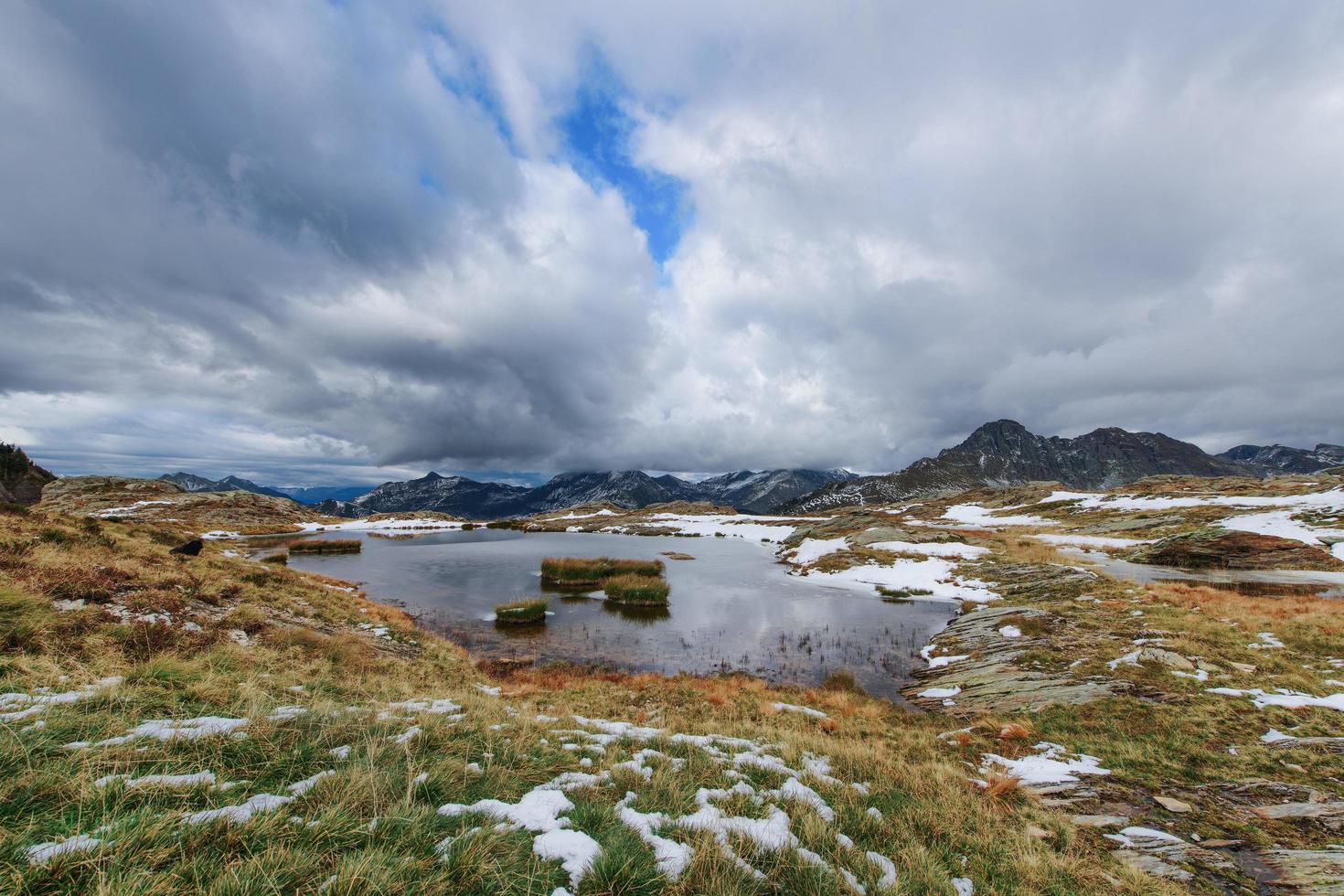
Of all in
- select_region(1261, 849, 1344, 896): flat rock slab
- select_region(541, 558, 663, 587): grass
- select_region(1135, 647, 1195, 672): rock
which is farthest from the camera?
select_region(541, 558, 663, 587): grass

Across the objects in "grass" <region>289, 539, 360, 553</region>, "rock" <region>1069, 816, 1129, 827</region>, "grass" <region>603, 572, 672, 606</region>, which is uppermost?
"rock" <region>1069, 816, 1129, 827</region>

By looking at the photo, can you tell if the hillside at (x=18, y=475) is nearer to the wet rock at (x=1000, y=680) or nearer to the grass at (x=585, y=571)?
the grass at (x=585, y=571)

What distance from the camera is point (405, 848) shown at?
170 inches

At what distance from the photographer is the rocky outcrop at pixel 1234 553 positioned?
39.4m

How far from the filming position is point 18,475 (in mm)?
55031

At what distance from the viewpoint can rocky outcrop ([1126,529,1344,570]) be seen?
129 feet

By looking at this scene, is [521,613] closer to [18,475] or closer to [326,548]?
[326,548]

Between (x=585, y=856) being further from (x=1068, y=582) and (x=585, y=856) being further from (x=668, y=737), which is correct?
(x=1068, y=582)

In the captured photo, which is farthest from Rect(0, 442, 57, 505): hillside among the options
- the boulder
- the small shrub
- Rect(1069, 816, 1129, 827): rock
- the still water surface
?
Rect(1069, 816, 1129, 827): rock

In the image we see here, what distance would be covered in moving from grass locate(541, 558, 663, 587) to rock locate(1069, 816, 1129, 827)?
35.0 m

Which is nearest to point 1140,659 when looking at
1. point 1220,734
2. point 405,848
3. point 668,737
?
point 1220,734

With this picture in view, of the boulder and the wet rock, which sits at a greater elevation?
the boulder

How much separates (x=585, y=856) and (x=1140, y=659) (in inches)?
762

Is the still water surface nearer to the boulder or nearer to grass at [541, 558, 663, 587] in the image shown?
grass at [541, 558, 663, 587]
